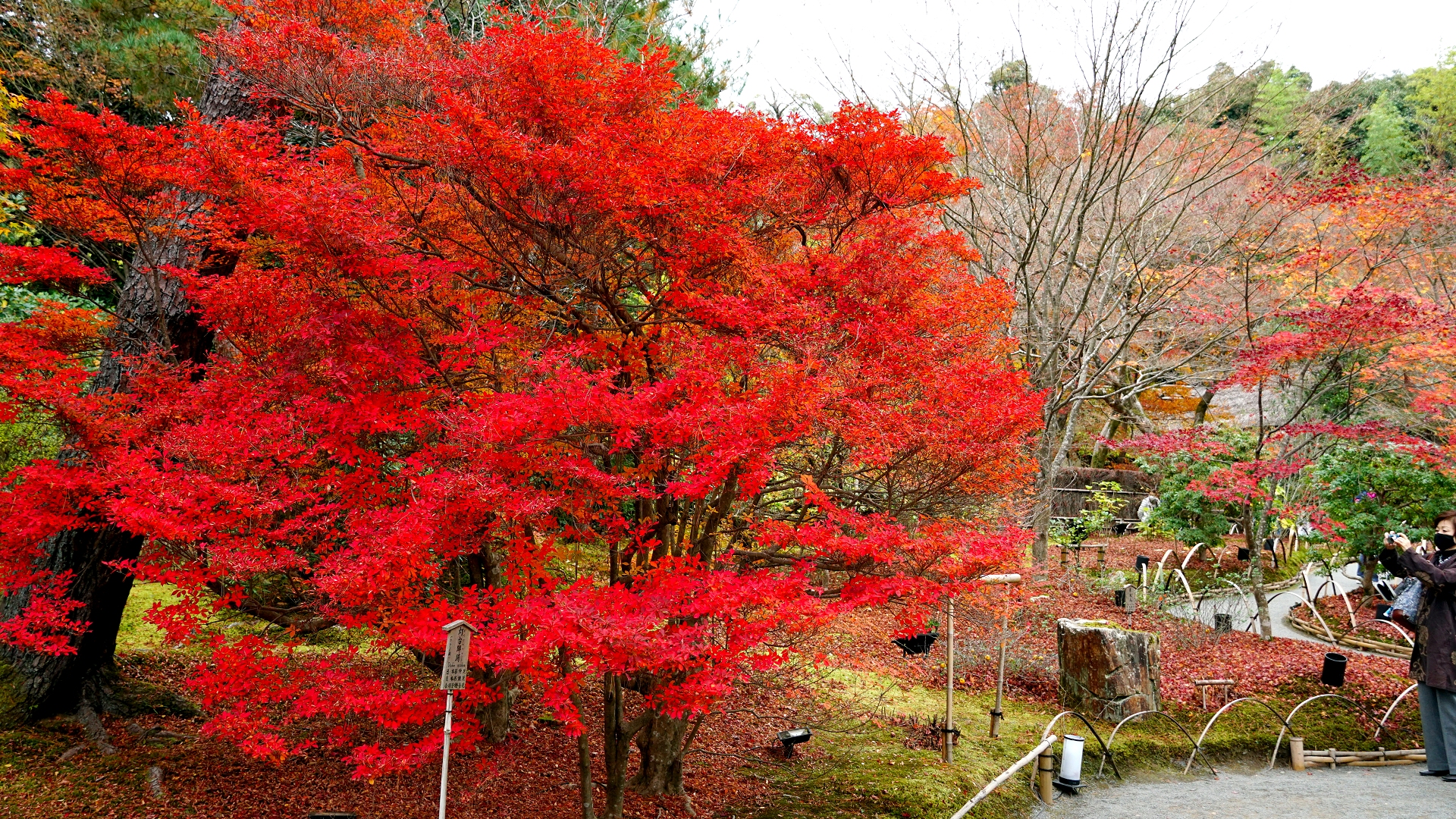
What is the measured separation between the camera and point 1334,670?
799 cm

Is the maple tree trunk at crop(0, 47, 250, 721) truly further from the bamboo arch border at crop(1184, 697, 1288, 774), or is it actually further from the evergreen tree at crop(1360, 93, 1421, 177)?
the evergreen tree at crop(1360, 93, 1421, 177)

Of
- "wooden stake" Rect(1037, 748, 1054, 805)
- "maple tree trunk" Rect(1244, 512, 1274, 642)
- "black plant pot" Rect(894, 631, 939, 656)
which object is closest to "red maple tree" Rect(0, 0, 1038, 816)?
"black plant pot" Rect(894, 631, 939, 656)

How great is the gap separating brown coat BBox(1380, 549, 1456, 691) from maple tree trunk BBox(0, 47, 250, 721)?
9.03 meters

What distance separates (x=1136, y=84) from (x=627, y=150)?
641 centimetres

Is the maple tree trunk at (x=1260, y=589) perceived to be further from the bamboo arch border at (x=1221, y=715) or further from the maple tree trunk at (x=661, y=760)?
the maple tree trunk at (x=661, y=760)

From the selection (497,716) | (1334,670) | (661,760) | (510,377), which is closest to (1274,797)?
(1334,670)

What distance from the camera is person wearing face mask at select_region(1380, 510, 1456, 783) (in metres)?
5.88

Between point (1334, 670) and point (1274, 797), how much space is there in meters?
2.38

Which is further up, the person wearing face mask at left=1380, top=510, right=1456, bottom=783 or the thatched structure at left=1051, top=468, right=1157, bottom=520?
the thatched structure at left=1051, top=468, right=1157, bottom=520

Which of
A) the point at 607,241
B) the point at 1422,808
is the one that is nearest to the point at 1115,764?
the point at 1422,808

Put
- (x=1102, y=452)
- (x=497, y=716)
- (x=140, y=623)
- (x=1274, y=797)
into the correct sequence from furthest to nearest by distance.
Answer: (x=1102, y=452) → (x=140, y=623) → (x=497, y=716) → (x=1274, y=797)

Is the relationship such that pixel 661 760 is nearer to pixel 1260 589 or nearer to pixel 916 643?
pixel 916 643

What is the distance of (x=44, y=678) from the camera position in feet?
20.4

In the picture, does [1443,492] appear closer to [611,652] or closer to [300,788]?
[611,652]
